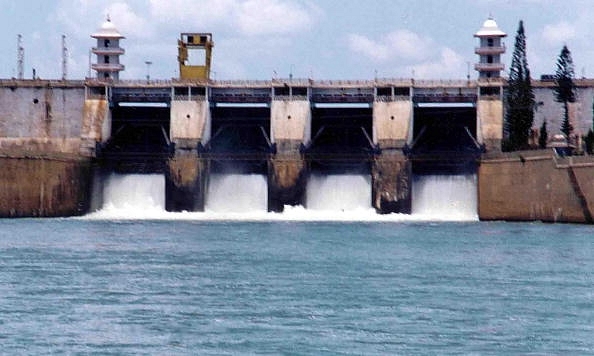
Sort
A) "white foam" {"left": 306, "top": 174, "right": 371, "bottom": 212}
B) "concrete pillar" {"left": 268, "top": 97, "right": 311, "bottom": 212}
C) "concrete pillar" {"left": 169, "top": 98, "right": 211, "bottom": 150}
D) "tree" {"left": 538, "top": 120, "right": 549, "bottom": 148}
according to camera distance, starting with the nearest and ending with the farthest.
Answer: "concrete pillar" {"left": 268, "top": 97, "right": 311, "bottom": 212}, "tree" {"left": 538, "top": 120, "right": 549, "bottom": 148}, "white foam" {"left": 306, "top": 174, "right": 371, "bottom": 212}, "concrete pillar" {"left": 169, "top": 98, "right": 211, "bottom": 150}

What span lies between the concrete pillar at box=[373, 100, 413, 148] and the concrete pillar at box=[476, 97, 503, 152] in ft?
16.6

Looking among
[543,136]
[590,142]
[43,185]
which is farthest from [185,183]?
[590,142]

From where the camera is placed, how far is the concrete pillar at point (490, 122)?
105875mm

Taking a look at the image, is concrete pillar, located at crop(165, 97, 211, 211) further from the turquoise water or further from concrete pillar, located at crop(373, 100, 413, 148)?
the turquoise water

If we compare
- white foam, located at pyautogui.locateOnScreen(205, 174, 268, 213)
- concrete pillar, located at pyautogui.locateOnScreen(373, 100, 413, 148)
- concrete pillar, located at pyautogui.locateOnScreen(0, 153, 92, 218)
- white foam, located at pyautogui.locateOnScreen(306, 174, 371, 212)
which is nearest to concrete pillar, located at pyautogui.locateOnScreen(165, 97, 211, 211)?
white foam, located at pyautogui.locateOnScreen(205, 174, 268, 213)

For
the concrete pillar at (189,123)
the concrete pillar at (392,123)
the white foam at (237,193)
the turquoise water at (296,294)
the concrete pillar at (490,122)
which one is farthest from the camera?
the white foam at (237,193)

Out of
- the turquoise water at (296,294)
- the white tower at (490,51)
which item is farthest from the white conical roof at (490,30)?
the turquoise water at (296,294)

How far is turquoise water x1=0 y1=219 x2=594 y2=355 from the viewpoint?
39469mm

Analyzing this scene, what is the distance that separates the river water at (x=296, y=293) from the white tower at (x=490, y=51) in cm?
3157

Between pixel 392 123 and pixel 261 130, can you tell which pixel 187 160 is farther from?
pixel 392 123

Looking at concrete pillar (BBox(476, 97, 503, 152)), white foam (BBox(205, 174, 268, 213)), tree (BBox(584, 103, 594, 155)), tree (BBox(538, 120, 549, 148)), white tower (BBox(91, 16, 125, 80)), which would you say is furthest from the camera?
white tower (BBox(91, 16, 125, 80))

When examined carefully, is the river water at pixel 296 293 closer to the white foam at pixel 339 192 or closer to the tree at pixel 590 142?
the tree at pixel 590 142

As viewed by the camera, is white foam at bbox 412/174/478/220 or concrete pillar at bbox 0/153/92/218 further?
white foam at bbox 412/174/478/220

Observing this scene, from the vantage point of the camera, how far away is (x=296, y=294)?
50.2 meters
